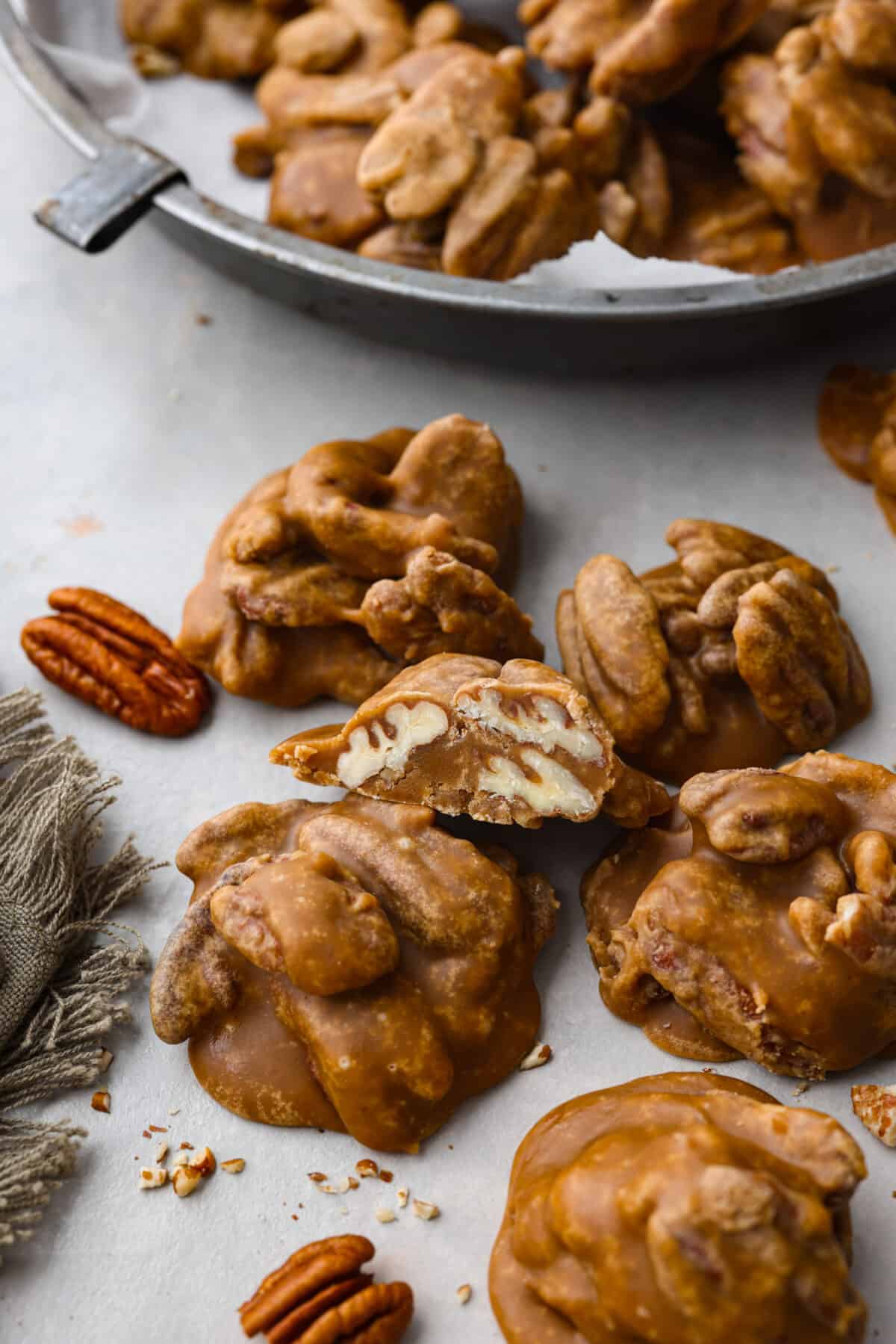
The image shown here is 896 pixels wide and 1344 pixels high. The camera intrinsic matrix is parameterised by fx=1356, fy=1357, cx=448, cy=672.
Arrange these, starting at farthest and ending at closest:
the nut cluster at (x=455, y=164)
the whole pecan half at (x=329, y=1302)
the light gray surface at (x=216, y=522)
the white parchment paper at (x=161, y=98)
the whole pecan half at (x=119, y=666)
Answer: the white parchment paper at (x=161, y=98), the nut cluster at (x=455, y=164), the whole pecan half at (x=119, y=666), the light gray surface at (x=216, y=522), the whole pecan half at (x=329, y=1302)

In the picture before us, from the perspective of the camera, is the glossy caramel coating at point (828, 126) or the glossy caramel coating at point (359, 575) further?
the glossy caramel coating at point (828, 126)

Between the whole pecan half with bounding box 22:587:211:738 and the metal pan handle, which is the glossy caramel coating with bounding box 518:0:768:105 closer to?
the metal pan handle

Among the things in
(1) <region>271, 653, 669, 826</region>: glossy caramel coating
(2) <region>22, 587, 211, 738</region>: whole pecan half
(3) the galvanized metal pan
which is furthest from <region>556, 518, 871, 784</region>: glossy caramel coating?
(2) <region>22, 587, 211, 738</region>: whole pecan half

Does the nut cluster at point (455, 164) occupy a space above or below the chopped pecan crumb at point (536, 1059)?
above

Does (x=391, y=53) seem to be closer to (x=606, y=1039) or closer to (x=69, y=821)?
(x=69, y=821)

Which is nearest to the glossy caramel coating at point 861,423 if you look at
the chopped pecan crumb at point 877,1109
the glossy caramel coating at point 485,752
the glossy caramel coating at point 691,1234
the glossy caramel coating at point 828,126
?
the glossy caramel coating at point 828,126

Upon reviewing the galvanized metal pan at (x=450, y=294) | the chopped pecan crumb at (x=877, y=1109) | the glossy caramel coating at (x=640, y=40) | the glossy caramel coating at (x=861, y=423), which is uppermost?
the glossy caramel coating at (x=640, y=40)

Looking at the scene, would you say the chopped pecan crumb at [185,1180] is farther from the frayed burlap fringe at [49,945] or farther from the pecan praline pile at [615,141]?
the pecan praline pile at [615,141]
